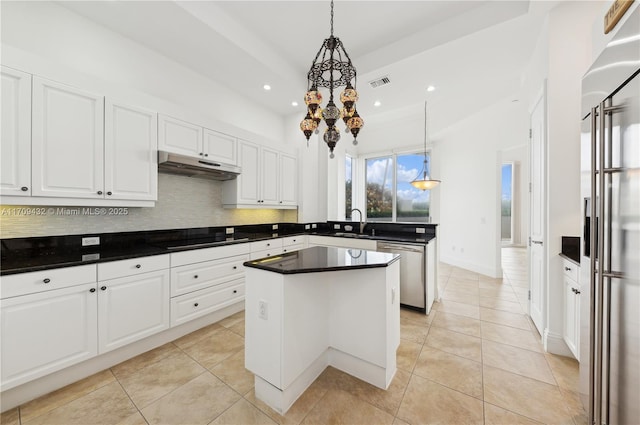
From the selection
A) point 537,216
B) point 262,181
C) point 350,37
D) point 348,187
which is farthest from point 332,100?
point 348,187

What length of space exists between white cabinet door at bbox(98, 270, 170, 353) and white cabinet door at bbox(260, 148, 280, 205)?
186 cm

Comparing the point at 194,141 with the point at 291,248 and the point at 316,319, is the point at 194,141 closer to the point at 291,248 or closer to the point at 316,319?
the point at 291,248

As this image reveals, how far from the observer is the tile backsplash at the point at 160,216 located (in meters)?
1.92

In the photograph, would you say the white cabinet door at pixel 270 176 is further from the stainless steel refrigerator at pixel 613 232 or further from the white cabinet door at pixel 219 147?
the stainless steel refrigerator at pixel 613 232

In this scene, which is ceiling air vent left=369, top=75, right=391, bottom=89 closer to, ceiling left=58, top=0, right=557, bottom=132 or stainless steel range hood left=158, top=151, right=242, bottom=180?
ceiling left=58, top=0, right=557, bottom=132

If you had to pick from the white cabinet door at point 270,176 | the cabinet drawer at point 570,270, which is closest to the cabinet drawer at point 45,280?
the white cabinet door at point 270,176

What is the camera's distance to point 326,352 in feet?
6.32

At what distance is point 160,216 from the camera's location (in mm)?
2762

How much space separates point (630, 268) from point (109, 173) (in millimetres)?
3473

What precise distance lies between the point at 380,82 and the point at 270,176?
2.14 m

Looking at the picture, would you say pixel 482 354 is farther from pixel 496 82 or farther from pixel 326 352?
pixel 496 82

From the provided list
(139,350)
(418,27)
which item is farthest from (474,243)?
(139,350)

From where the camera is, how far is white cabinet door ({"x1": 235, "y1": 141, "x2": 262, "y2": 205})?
11.0 ft

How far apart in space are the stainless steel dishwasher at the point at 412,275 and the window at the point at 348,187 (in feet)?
9.85
